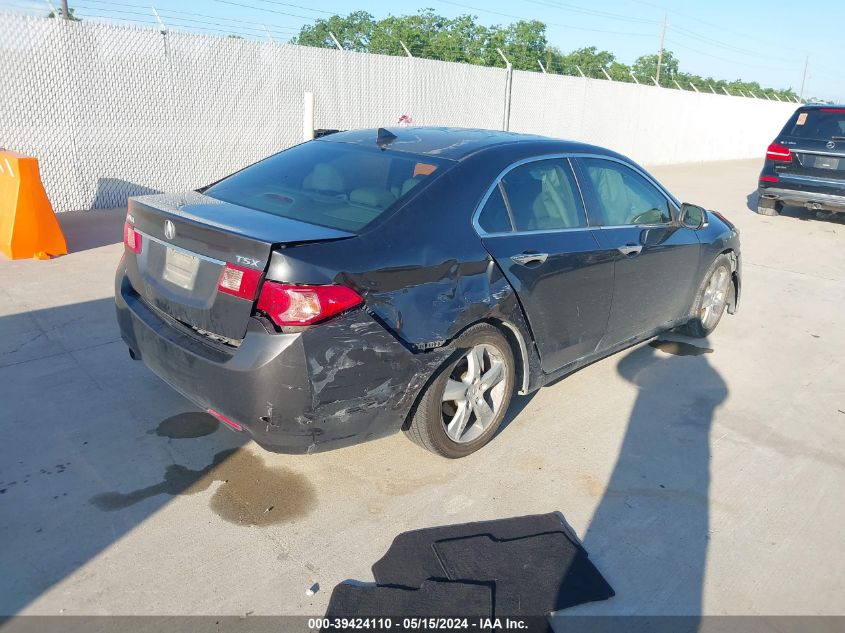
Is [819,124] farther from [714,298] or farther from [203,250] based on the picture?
[203,250]

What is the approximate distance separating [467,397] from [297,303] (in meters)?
1.20

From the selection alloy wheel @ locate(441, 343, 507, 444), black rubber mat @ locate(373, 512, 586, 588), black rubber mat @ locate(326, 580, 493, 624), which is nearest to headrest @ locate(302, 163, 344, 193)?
alloy wheel @ locate(441, 343, 507, 444)

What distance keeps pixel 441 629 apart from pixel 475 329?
1.45 meters

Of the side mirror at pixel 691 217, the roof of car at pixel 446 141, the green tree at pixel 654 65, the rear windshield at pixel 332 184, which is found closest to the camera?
the rear windshield at pixel 332 184

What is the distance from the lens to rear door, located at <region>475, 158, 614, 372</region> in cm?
373

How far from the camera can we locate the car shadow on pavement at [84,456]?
9.62ft

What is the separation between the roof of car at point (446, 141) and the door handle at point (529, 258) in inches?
24.4

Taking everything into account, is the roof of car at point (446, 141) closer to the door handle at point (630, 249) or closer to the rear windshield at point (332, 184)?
the rear windshield at point (332, 184)

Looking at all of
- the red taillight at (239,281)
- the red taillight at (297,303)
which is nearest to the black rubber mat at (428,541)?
Result: the red taillight at (297,303)

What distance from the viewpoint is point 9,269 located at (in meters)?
6.73

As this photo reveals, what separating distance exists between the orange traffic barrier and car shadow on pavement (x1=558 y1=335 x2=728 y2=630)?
19.0 ft

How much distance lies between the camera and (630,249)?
452 cm

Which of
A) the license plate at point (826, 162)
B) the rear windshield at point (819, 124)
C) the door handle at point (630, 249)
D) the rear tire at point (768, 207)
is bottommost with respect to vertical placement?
the rear tire at point (768, 207)

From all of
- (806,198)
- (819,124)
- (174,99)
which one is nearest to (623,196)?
(174,99)
